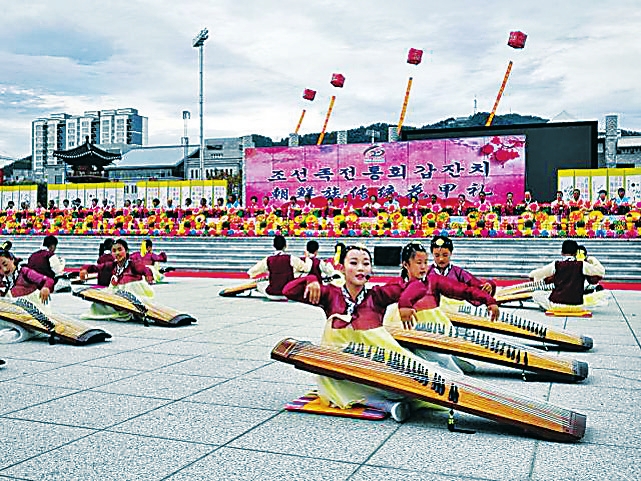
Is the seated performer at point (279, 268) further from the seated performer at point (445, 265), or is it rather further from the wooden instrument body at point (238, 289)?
the seated performer at point (445, 265)

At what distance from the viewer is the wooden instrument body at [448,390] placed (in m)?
3.81

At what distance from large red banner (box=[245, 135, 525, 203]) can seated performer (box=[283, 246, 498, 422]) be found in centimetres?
1941

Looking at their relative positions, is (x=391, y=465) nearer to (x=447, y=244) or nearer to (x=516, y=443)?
(x=516, y=443)

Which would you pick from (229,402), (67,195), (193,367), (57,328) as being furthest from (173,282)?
(67,195)

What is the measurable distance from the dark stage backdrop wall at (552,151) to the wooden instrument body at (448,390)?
67.9 ft

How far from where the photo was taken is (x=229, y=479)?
3197mm

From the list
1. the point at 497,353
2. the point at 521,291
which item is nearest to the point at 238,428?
the point at 497,353

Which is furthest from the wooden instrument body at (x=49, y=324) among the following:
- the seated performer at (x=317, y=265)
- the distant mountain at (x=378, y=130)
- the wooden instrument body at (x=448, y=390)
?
the distant mountain at (x=378, y=130)

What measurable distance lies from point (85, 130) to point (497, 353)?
8656 cm

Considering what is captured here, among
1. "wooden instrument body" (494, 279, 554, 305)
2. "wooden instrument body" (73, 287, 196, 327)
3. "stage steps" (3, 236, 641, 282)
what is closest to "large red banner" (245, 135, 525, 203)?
"stage steps" (3, 236, 641, 282)

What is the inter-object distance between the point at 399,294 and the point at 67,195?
25.5 meters

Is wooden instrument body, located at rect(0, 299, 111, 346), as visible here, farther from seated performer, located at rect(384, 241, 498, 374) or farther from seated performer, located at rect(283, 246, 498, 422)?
seated performer, located at rect(283, 246, 498, 422)

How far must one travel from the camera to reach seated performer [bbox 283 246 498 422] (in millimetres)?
4367

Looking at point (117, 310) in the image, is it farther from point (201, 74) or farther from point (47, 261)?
point (201, 74)
